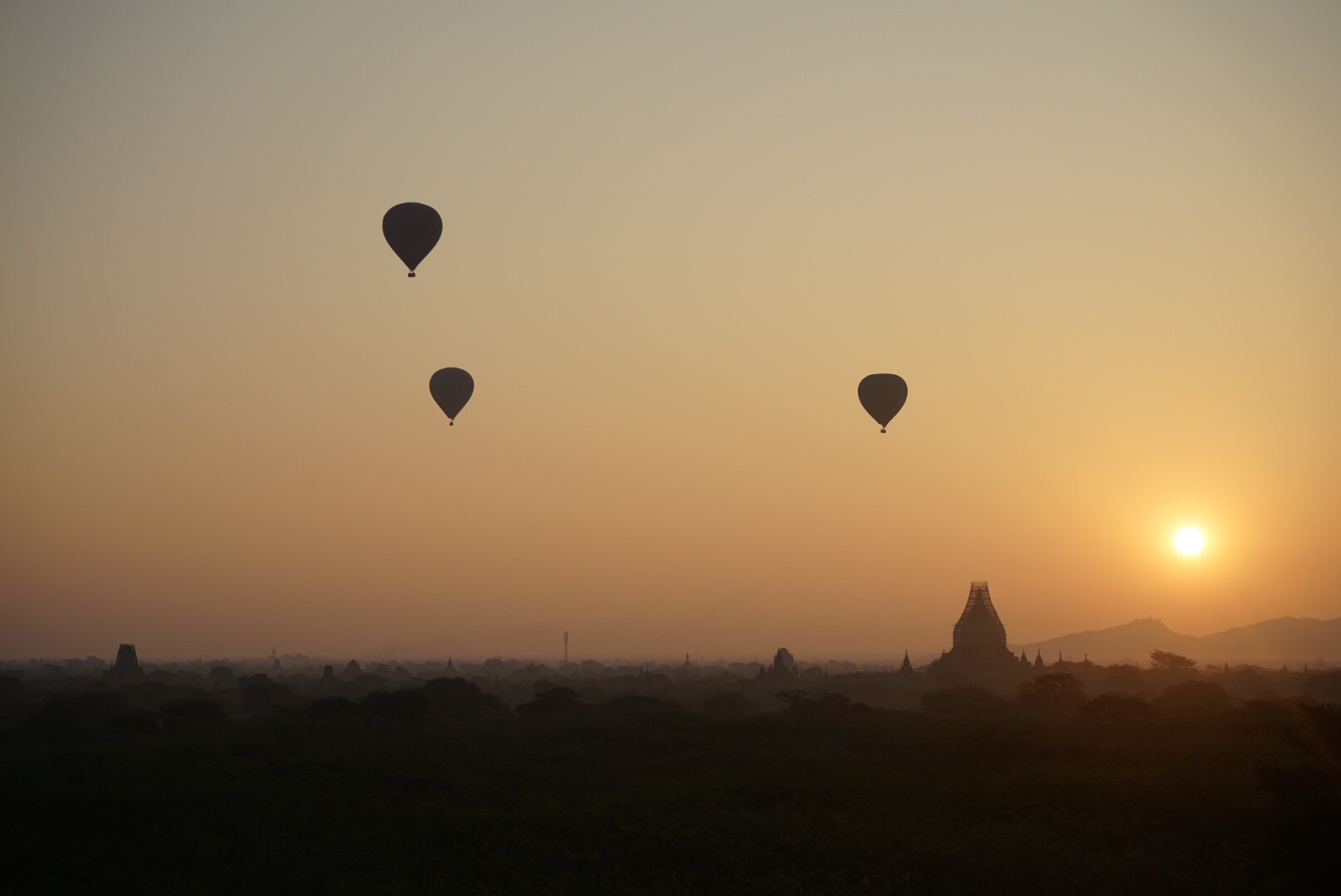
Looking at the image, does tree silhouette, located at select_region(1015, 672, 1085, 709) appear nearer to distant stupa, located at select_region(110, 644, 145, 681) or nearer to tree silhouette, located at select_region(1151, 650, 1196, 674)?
tree silhouette, located at select_region(1151, 650, 1196, 674)

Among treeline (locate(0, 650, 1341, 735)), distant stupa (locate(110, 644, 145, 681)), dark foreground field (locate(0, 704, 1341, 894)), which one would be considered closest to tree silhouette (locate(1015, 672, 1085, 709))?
treeline (locate(0, 650, 1341, 735))

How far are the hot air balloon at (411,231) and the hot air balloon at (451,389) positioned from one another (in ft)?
24.8

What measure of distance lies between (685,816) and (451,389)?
2445 centimetres

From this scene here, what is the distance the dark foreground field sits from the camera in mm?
28438

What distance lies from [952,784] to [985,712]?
92.7 feet

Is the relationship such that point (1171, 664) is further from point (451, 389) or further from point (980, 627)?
point (451, 389)

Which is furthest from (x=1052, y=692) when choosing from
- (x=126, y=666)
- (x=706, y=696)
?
(x=126, y=666)

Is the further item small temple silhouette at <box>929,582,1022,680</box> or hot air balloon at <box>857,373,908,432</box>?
small temple silhouette at <box>929,582,1022,680</box>

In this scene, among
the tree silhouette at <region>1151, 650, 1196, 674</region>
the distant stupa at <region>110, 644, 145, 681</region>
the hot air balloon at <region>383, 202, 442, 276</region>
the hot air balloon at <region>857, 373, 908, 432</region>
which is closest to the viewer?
the hot air balloon at <region>383, 202, 442, 276</region>

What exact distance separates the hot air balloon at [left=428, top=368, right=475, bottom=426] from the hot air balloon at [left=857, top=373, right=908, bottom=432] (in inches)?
720

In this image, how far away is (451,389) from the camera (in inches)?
2021

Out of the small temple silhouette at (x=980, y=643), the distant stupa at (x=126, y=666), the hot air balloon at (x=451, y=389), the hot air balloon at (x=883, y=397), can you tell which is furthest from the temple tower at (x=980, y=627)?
the distant stupa at (x=126, y=666)

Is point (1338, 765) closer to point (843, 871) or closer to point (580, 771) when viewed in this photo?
point (843, 871)

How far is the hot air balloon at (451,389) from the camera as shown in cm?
5116
